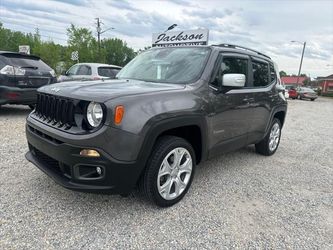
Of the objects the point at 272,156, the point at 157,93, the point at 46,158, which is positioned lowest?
the point at 272,156

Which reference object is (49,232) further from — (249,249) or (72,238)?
(249,249)

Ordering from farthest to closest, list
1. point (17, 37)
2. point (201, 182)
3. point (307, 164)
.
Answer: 1. point (17, 37)
2. point (307, 164)
3. point (201, 182)

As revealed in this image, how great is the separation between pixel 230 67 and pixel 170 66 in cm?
82

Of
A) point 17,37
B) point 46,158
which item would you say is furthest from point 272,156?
point 17,37

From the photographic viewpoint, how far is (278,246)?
2.83 metres

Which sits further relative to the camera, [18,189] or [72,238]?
[18,189]

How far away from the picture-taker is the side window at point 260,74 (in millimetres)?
4926

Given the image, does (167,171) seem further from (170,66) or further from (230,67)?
(230,67)

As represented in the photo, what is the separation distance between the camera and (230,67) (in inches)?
167

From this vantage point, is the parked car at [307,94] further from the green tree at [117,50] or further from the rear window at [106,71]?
the green tree at [117,50]

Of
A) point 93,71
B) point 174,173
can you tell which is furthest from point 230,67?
point 93,71

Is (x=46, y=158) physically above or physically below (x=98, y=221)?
above

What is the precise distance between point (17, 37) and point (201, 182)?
67.2 m

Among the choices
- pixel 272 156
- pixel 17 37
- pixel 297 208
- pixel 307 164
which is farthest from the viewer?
pixel 17 37
